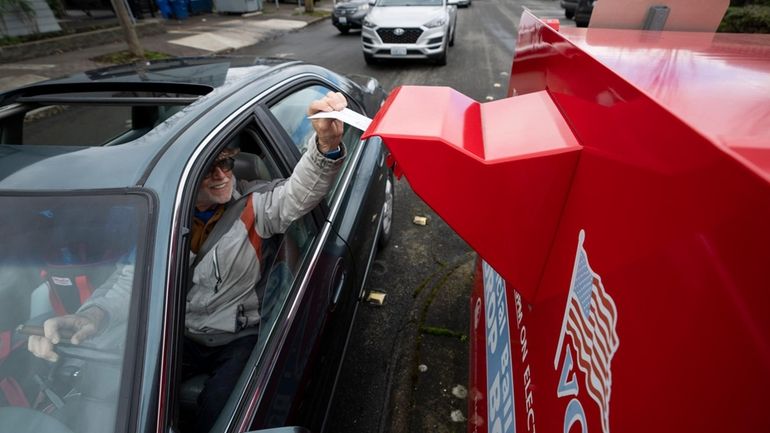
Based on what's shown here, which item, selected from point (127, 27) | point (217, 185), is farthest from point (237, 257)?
point (127, 27)

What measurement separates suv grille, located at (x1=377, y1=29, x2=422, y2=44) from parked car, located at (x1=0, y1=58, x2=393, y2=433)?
6352 mm

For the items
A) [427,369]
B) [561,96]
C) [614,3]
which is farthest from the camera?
[427,369]

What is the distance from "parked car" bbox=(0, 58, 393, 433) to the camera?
94cm

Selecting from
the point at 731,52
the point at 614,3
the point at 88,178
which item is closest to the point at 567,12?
the point at 614,3

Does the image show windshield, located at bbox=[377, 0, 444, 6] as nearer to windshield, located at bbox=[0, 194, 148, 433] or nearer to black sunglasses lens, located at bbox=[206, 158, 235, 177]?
black sunglasses lens, located at bbox=[206, 158, 235, 177]

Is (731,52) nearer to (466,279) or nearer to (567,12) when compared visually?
(466,279)

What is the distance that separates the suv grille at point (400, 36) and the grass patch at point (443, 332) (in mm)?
6696

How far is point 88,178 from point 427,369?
1860 millimetres

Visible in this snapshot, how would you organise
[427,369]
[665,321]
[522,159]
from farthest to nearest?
[427,369] → [522,159] → [665,321]

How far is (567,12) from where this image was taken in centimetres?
1560

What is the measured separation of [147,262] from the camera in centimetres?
103

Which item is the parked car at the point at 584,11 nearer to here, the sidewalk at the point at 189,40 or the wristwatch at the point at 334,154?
the sidewalk at the point at 189,40

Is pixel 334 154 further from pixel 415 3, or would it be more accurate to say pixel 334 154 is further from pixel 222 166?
pixel 415 3

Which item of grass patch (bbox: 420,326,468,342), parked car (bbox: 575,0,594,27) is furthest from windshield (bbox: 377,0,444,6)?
grass patch (bbox: 420,326,468,342)
